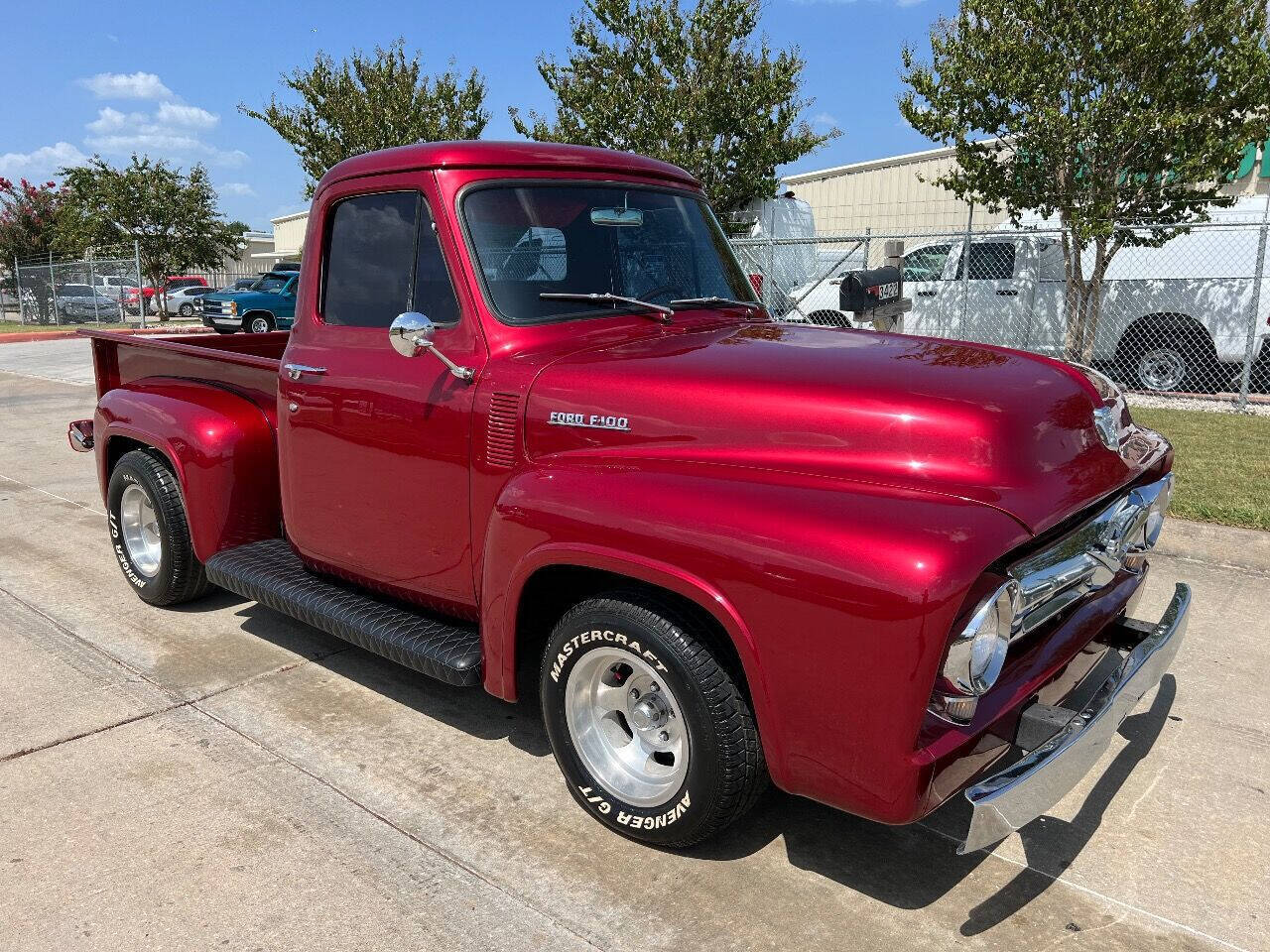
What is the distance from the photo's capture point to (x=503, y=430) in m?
3.15

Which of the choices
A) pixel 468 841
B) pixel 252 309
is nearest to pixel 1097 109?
pixel 468 841

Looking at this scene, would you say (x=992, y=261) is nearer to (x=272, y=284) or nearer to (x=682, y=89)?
(x=682, y=89)

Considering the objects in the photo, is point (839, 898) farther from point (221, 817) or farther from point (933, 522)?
point (221, 817)

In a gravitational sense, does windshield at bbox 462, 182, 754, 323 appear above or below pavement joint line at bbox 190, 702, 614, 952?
above

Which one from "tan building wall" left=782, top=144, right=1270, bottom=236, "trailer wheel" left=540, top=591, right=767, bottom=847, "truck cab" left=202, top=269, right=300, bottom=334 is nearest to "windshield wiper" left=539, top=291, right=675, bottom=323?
"trailer wheel" left=540, top=591, right=767, bottom=847

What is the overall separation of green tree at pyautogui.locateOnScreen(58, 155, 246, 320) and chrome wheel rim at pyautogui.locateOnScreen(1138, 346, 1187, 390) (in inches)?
1020

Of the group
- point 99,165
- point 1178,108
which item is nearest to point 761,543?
point 1178,108

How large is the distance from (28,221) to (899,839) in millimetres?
37766

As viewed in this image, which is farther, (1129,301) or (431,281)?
(1129,301)

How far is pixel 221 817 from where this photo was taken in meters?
3.11

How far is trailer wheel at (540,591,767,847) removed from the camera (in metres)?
2.59

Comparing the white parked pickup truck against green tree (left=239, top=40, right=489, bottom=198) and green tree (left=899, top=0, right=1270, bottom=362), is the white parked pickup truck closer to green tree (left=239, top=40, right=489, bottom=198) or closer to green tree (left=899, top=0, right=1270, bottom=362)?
green tree (left=899, top=0, right=1270, bottom=362)

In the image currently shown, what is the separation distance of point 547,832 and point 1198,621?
3.39 m

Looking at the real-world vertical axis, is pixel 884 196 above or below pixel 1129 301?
above
